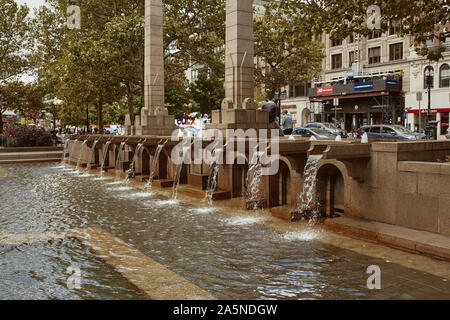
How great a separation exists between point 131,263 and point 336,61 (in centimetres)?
6166

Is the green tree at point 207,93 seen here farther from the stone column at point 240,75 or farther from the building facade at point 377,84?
the stone column at point 240,75

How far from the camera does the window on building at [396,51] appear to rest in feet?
179

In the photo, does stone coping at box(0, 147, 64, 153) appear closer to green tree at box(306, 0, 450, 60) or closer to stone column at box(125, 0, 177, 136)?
stone column at box(125, 0, 177, 136)

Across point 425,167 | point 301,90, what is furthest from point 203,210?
point 301,90

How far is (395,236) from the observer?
26.1 ft

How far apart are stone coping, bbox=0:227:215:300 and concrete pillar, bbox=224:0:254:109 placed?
8586 millimetres

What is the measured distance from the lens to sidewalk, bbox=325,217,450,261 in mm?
7297

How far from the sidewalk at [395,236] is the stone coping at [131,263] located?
3.97 m

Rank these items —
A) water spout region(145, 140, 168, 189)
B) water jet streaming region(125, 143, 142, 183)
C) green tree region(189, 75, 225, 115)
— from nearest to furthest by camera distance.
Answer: water spout region(145, 140, 168, 189)
water jet streaming region(125, 143, 142, 183)
green tree region(189, 75, 225, 115)

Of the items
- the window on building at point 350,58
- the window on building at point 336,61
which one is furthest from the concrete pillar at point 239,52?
the window on building at point 336,61

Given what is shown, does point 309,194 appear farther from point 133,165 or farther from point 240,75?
point 133,165

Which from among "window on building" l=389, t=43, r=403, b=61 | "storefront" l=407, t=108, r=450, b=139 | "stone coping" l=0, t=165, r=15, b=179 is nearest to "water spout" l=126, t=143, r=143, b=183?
"stone coping" l=0, t=165, r=15, b=179
